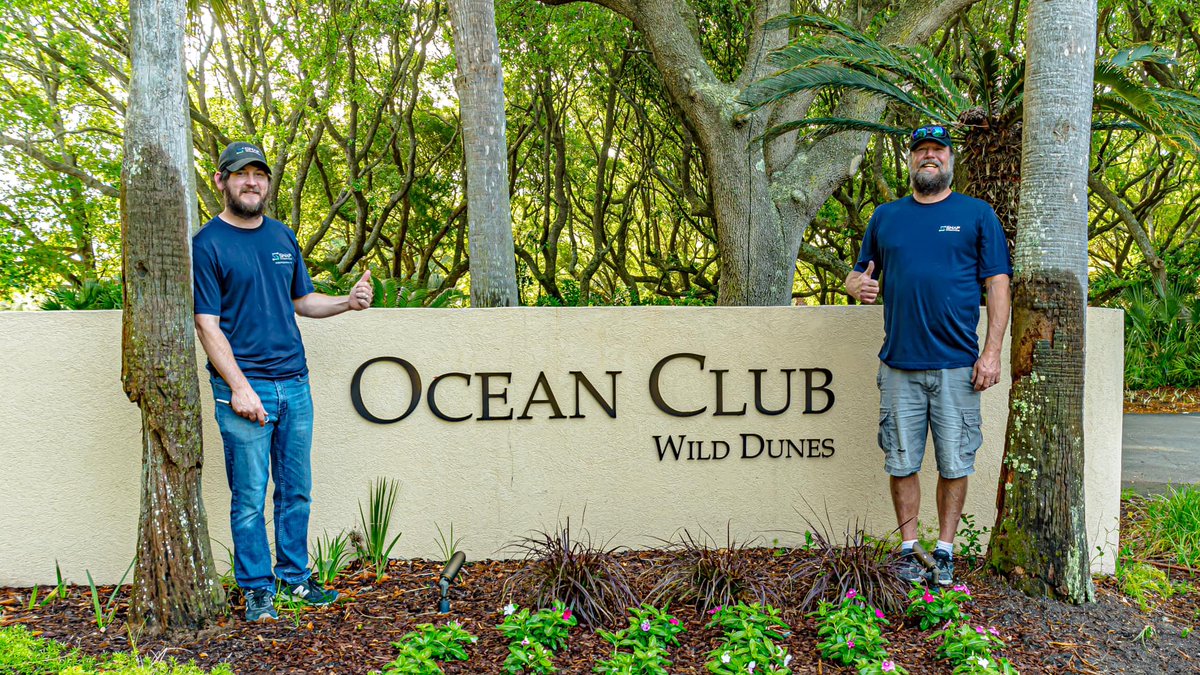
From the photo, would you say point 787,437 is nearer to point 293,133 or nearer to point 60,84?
point 293,133

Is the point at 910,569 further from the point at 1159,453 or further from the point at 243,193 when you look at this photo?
the point at 1159,453

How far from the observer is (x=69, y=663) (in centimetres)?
314

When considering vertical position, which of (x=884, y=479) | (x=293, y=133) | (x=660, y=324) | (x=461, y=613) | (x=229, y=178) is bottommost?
(x=461, y=613)

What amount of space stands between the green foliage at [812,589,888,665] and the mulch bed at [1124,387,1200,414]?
7532 millimetres

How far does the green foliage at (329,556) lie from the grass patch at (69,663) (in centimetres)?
92

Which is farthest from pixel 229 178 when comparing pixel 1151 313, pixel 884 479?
pixel 1151 313

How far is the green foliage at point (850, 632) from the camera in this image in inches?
126

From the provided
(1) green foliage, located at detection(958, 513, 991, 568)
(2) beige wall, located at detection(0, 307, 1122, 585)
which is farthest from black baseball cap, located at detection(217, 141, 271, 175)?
(1) green foliage, located at detection(958, 513, 991, 568)

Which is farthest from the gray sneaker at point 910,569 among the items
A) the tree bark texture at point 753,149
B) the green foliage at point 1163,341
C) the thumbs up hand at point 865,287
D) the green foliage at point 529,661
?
the green foliage at point 1163,341

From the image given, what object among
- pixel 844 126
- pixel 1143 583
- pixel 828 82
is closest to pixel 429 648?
pixel 1143 583

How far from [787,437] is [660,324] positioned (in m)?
1.01

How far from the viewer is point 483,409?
4492 mm

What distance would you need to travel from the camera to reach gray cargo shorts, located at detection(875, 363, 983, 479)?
387cm

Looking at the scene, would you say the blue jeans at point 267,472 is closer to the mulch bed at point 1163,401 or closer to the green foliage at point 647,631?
the green foliage at point 647,631
